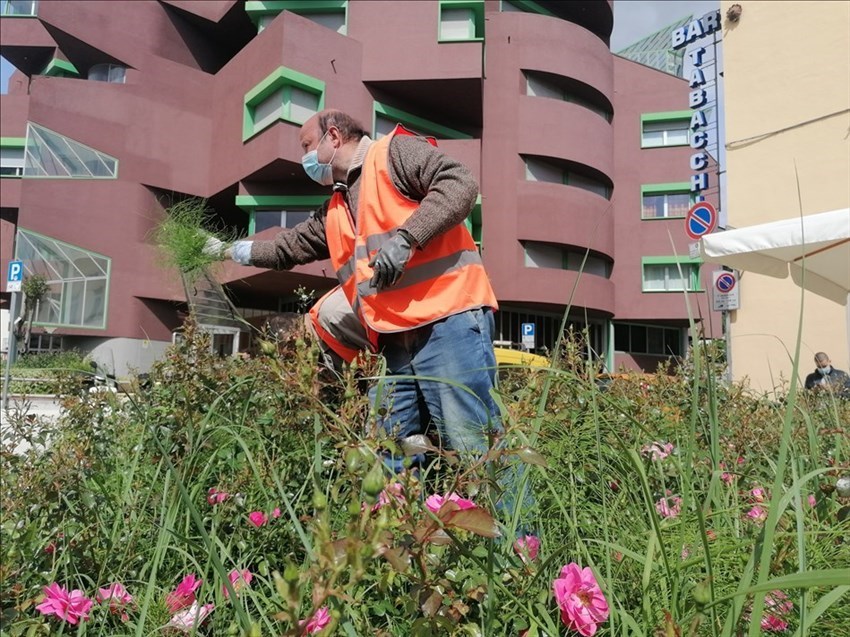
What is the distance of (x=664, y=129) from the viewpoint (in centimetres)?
2698

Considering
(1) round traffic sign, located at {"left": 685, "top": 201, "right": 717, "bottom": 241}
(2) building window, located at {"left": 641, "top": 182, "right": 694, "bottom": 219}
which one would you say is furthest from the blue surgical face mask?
(2) building window, located at {"left": 641, "top": 182, "right": 694, "bottom": 219}

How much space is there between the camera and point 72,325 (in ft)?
67.2

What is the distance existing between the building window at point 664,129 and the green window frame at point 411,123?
8796mm

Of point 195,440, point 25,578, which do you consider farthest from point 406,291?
point 25,578

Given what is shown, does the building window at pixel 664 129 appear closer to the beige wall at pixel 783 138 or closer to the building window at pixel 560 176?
the building window at pixel 560 176

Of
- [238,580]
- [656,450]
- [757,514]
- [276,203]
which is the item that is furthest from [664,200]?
[238,580]

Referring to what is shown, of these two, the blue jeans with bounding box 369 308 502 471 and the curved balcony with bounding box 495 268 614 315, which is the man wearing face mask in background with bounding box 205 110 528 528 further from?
the curved balcony with bounding box 495 268 614 315

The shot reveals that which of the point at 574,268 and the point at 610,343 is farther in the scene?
the point at 610,343

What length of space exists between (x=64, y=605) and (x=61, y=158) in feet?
80.0

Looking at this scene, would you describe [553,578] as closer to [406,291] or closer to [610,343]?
[406,291]

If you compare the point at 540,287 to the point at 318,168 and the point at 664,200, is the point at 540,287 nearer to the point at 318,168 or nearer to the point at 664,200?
the point at 664,200

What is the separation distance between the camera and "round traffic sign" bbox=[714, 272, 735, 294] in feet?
21.7

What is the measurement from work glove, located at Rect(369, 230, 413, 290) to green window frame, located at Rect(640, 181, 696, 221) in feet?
87.7

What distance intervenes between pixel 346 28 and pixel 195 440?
22.7 metres
